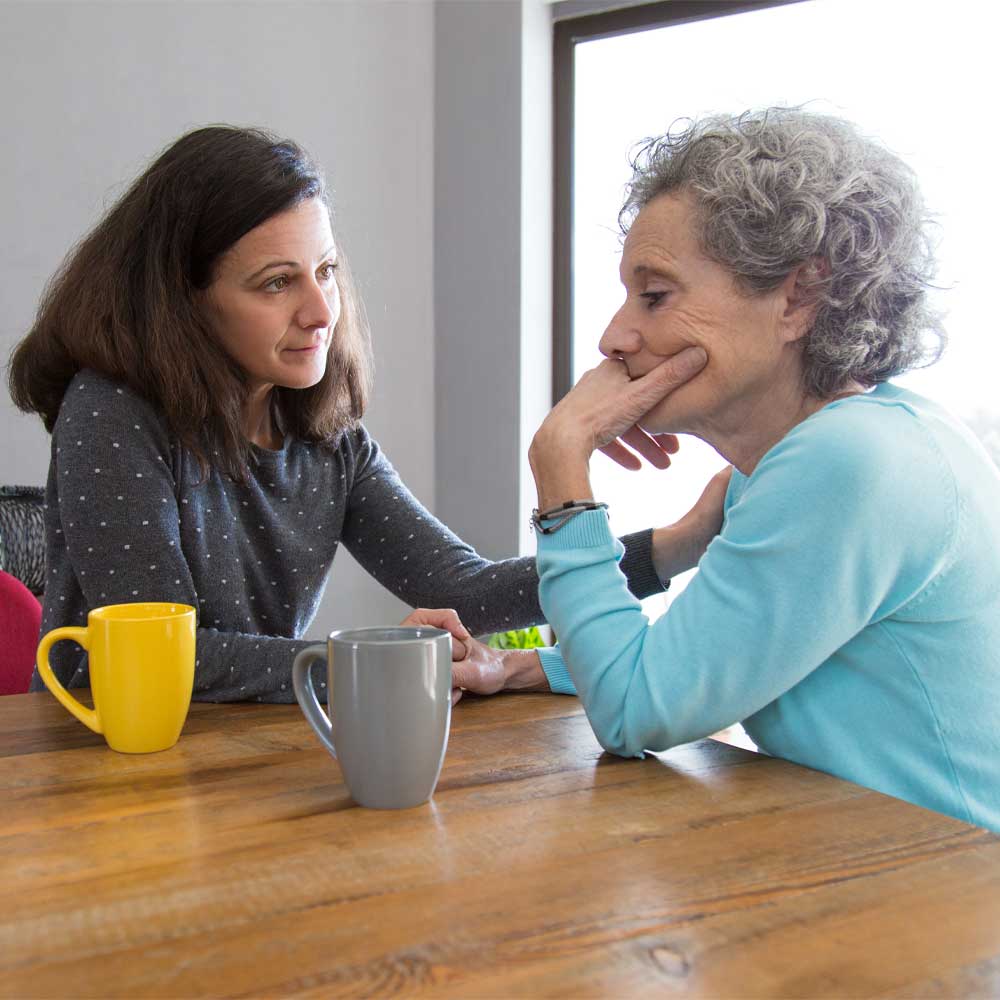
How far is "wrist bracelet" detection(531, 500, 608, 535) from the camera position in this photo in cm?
104

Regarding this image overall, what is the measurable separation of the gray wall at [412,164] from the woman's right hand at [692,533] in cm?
200

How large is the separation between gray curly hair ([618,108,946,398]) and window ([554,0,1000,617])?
1.20 meters

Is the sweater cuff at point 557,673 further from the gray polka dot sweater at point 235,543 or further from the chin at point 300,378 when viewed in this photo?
the chin at point 300,378

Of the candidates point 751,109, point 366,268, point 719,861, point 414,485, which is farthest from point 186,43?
point 719,861

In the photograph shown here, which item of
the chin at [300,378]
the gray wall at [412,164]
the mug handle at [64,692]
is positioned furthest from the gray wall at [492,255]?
the mug handle at [64,692]

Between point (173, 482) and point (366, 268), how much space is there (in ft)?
7.07

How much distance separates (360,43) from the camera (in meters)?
3.36

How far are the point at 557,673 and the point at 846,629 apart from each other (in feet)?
1.20

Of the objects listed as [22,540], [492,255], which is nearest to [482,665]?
[22,540]

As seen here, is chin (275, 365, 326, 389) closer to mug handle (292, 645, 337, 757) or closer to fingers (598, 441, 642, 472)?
fingers (598, 441, 642, 472)

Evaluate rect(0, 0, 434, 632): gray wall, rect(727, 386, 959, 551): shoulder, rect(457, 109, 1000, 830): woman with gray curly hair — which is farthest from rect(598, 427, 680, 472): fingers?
rect(0, 0, 434, 632): gray wall

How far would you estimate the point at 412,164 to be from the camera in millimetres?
3469

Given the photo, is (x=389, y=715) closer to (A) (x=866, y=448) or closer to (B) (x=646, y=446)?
(A) (x=866, y=448)

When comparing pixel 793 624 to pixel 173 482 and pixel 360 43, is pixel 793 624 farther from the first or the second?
pixel 360 43
